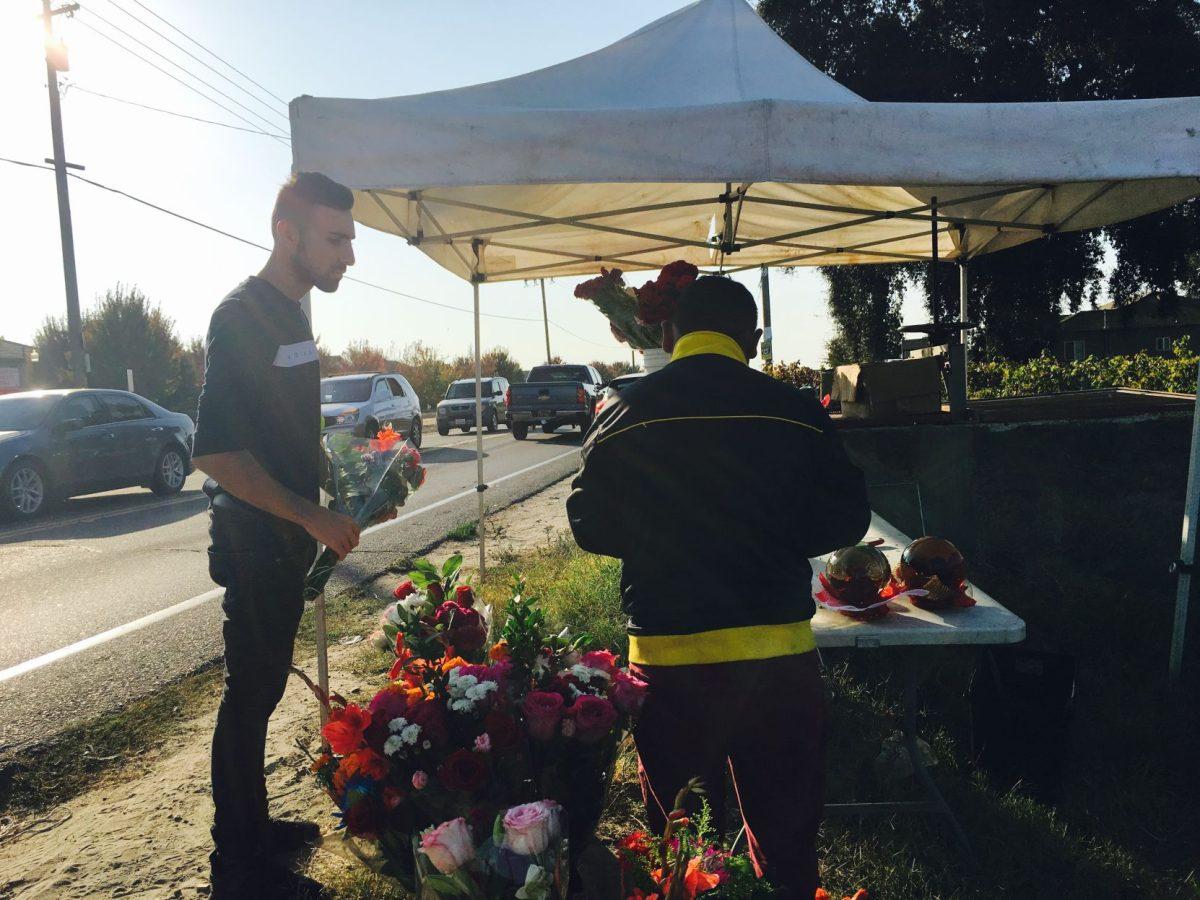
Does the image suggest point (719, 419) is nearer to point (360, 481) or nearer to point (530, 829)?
point (530, 829)

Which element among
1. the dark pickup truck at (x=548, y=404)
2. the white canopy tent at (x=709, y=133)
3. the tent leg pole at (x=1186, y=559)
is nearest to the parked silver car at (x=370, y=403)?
the dark pickup truck at (x=548, y=404)

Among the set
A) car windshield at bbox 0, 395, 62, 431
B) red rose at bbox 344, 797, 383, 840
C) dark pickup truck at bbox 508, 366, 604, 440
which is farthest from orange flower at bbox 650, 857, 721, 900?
dark pickup truck at bbox 508, 366, 604, 440

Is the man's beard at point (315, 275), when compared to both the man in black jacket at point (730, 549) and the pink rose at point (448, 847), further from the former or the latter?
the pink rose at point (448, 847)

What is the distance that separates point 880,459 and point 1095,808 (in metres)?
2.68

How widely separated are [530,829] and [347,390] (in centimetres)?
1639

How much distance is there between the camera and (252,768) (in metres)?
2.58

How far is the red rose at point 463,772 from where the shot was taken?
190 cm

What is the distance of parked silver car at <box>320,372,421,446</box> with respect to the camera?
52.5 feet

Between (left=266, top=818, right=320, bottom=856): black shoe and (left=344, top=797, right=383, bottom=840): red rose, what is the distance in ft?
3.30

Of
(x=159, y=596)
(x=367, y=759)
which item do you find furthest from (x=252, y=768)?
(x=159, y=596)

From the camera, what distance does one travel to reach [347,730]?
2.08 metres

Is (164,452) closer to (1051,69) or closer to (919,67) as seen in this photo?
(919,67)

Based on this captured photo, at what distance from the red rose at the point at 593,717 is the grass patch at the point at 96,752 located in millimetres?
2612

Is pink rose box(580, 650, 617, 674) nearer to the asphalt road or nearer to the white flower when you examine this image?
the white flower
